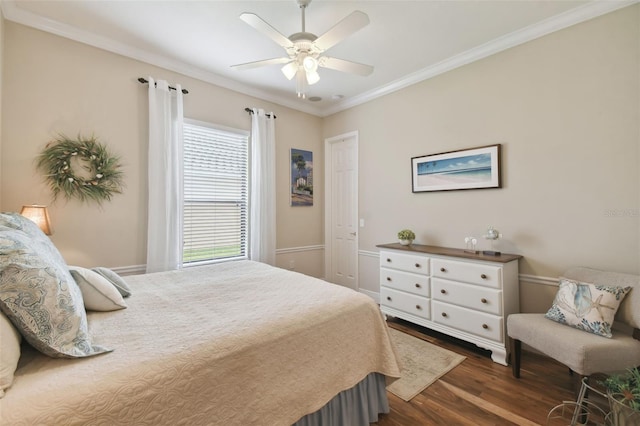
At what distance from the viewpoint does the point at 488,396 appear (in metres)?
1.98

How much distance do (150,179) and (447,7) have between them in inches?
125

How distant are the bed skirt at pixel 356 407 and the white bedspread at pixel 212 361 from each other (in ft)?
0.27

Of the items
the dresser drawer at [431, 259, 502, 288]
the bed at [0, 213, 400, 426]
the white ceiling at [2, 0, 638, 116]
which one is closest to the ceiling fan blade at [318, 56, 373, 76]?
the white ceiling at [2, 0, 638, 116]

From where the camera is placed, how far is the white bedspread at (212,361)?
0.89 metres

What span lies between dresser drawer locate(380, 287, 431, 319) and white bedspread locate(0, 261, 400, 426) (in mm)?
1328

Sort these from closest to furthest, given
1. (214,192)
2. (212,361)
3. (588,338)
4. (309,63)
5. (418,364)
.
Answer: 1. (212,361)
2. (588,338)
3. (309,63)
4. (418,364)
5. (214,192)

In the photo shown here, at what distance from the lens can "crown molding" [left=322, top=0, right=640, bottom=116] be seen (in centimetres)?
220

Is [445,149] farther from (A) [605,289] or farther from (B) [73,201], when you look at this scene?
(B) [73,201]

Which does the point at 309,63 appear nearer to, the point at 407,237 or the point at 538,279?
the point at 407,237

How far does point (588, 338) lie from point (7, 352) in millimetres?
2888

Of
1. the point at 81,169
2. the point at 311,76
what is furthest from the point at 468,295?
the point at 81,169

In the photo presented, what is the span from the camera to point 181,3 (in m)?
2.21

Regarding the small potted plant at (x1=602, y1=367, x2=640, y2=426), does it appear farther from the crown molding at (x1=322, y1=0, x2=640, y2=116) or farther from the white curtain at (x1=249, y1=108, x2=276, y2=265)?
the white curtain at (x1=249, y1=108, x2=276, y2=265)

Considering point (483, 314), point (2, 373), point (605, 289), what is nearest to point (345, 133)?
point (483, 314)
